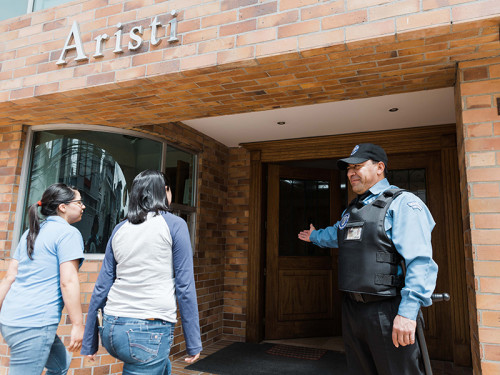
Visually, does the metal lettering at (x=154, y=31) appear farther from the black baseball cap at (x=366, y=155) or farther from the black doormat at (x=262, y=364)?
A: the black doormat at (x=262, y=364)

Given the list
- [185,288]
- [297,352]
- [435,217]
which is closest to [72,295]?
[185,288]

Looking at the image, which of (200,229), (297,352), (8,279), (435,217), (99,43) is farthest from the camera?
(200,229)

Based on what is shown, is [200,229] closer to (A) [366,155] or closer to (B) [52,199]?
(B) [52,199]

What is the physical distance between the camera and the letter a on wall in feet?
8.68

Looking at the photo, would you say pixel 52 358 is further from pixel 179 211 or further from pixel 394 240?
pixel 179 211

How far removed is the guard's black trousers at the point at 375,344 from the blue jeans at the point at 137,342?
93 cm

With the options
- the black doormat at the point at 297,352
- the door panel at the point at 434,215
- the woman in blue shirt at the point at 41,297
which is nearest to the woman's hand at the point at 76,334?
the woman in blue shirt at the point at 41,297

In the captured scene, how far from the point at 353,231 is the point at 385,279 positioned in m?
0.29

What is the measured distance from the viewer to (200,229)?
14.6ft

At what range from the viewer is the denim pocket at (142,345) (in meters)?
1.51

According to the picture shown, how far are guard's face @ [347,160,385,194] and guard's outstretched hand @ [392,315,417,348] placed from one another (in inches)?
28.5

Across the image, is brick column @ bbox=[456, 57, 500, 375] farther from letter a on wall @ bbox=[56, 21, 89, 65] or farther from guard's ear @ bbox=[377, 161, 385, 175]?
letter a on wall @ bbox=[56, 21, 89, 65]

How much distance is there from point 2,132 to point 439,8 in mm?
3612

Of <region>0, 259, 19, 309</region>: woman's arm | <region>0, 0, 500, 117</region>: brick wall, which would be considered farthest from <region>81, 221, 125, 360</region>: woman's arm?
<region>0, 0, 500, 117</region>: brick wall
